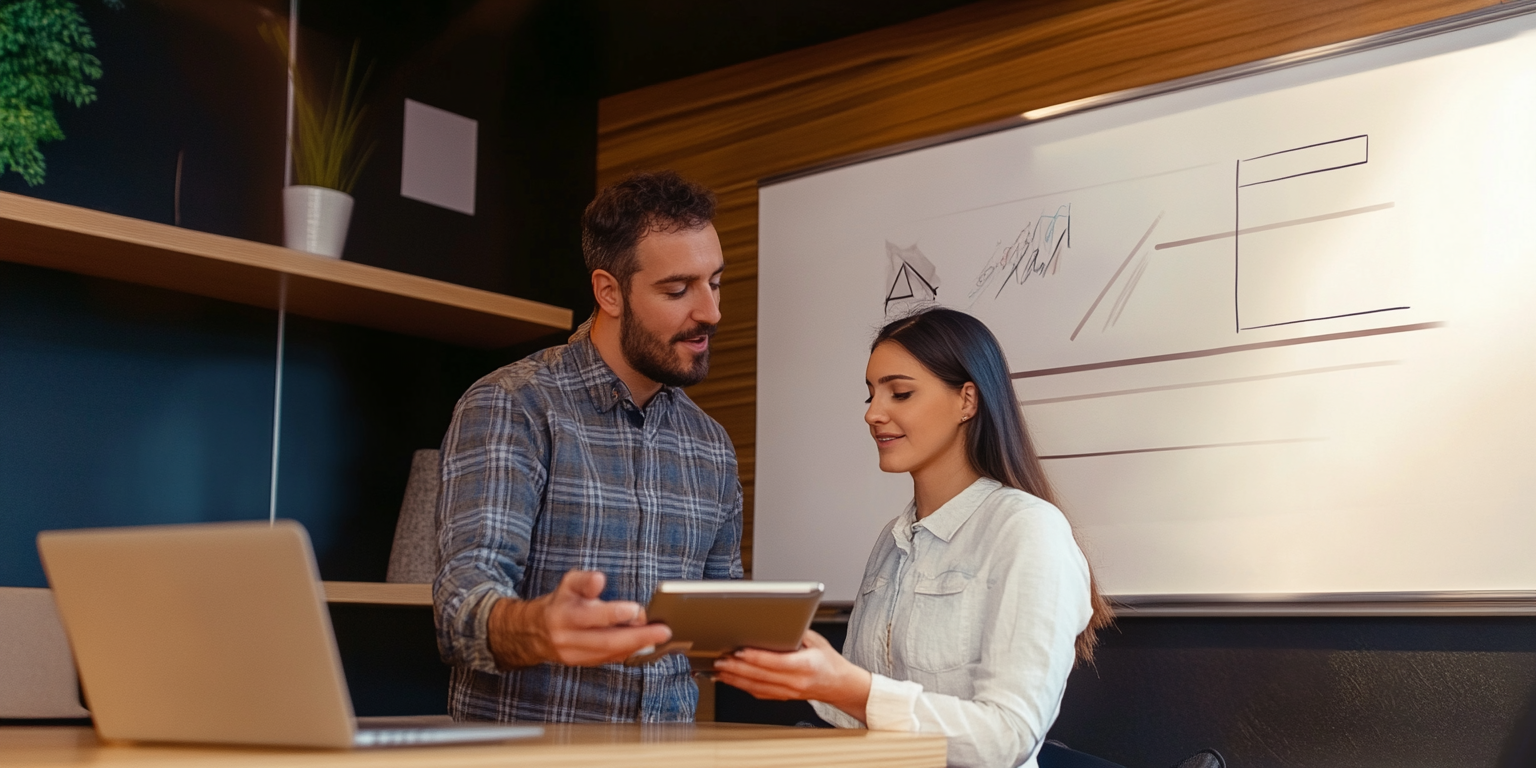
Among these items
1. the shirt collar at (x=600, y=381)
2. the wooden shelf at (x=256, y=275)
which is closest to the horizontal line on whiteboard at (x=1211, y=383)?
the shirt collar at (x=600, y=381)

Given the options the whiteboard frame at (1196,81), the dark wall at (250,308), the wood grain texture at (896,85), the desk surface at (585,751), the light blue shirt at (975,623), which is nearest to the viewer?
the desk surface at (585,751)

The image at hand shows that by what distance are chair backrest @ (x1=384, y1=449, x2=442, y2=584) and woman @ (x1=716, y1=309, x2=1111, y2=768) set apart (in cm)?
117

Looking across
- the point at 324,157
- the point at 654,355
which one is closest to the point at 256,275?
the point at 324,157

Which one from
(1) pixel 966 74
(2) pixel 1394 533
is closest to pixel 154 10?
(1) pixel 966 74

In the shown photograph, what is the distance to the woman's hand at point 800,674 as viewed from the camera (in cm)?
142

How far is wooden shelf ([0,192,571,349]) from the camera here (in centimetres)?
235

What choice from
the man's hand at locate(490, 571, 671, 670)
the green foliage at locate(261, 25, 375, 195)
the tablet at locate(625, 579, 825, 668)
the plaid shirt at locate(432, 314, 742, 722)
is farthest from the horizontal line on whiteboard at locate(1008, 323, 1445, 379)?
the green foliage at locate(261, 25, 375, 195)

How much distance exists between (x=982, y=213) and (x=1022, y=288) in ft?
0.66

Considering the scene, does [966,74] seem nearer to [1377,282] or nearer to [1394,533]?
[1377,282]

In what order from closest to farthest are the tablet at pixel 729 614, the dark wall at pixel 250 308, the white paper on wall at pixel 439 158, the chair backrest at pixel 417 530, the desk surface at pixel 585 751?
the desk surface at pixel 585 751
the tablet at pixel 729 614
the dark wall at pixel 250 308
the chair backrest at pixel 417 530
the white paper on wall at pixel 439 158

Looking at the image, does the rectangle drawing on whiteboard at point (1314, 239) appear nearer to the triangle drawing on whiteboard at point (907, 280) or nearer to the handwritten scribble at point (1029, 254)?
the handwritten scribble at point (1029, 254)

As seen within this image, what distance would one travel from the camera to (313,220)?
279cm

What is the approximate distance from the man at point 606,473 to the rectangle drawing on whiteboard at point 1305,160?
3.36 feet

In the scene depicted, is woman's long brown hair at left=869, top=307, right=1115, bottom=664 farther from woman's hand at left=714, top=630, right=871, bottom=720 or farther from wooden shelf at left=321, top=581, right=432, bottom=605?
wooden shelf at left=321, top=581, right=432, bottom=605
